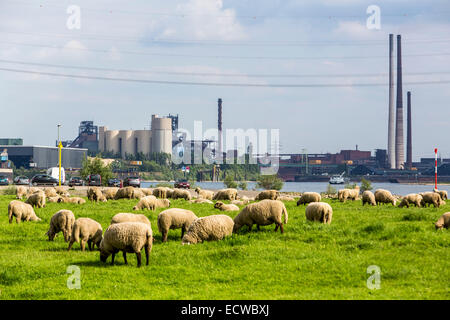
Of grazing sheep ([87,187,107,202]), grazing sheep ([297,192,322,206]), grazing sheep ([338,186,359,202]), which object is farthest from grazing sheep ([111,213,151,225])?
grazing sheep ([338,186,359,202])

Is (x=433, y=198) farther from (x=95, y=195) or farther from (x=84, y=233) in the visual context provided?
(x=95, y=195)

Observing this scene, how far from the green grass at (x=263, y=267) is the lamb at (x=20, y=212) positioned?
4.81 meters

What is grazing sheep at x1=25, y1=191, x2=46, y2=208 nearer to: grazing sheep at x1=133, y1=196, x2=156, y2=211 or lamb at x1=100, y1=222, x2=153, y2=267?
grazing sheep at x1=133, y1=196, x2=156, y2=211

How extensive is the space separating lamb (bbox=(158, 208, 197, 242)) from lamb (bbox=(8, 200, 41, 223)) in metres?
8.77

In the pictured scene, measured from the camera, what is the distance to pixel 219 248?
17.6m

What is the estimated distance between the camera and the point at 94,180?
232 ft

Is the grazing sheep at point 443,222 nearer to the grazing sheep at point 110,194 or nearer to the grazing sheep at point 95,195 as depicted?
the grazing sheep at point 95,195

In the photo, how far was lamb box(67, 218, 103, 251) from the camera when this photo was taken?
18.9 meters

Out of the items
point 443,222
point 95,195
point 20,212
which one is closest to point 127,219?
point 20,212

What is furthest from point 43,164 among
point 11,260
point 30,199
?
point 11,260

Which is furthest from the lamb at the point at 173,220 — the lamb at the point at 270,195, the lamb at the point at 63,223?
the lamb at the point at 270,195

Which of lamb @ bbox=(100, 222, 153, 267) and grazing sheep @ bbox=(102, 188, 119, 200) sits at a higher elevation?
lamb @ bbox=(100, 222, 153, 267)

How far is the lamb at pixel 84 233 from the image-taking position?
18875 millimetres
